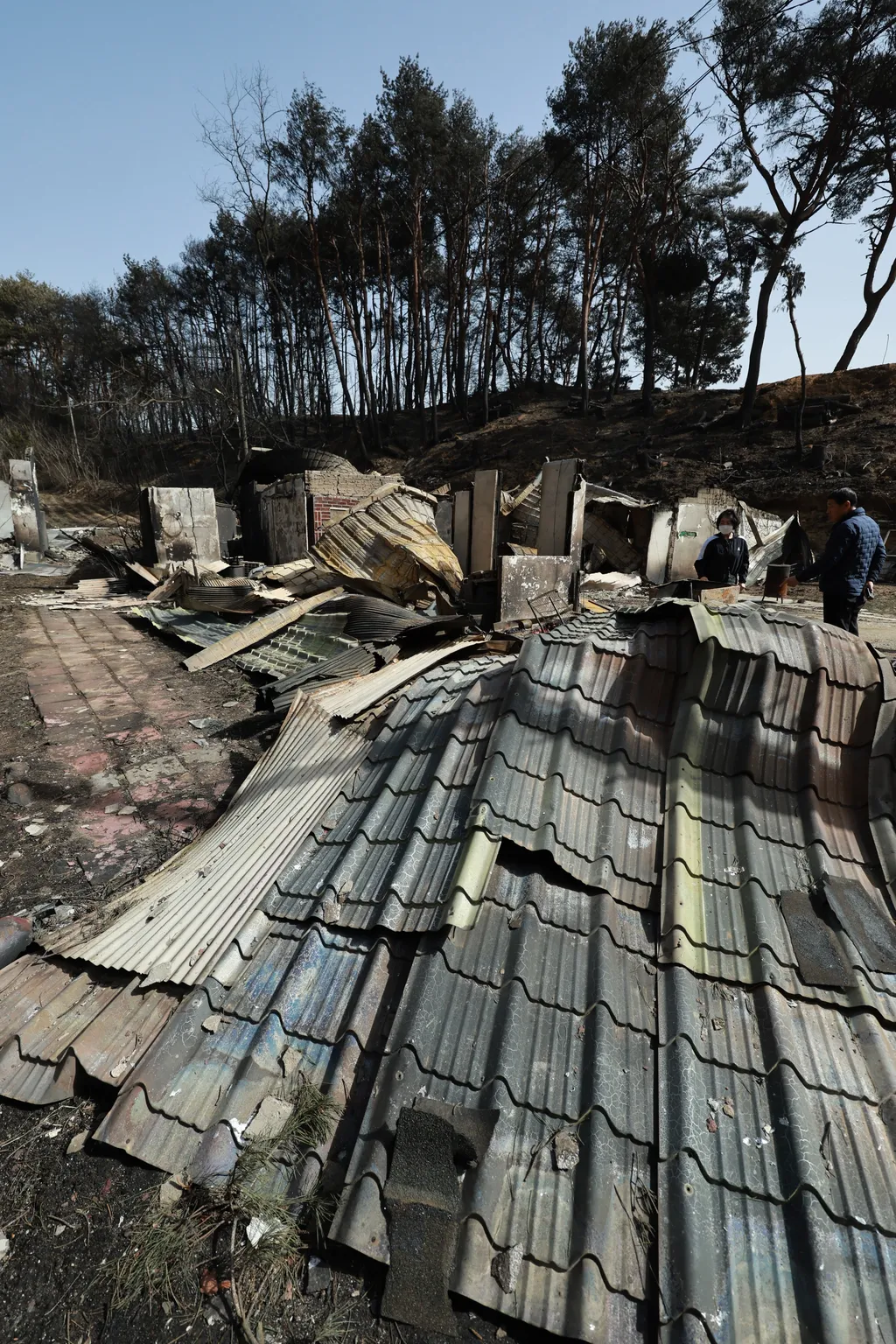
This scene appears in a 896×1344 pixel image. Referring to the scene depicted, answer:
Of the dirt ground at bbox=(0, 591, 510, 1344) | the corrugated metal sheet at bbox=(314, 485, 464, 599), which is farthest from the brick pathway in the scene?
the corrugated metal sheet at bbox=(314, 485, 464, 599)

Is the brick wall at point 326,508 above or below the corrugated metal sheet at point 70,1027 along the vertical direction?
above

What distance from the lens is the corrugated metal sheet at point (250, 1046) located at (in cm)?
173

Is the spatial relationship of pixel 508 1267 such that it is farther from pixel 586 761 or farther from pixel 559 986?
pixel 586 761

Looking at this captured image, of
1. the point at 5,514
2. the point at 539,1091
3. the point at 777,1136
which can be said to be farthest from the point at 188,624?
the point at 5,514

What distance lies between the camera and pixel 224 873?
107 inches

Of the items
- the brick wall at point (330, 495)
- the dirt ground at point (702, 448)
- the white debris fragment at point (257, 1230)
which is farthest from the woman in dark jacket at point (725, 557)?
the dirt ground at point (702, 448)

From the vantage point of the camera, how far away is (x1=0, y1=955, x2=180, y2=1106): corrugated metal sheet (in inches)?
77.0

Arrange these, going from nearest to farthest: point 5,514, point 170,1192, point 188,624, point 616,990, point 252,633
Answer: point 170,1192
point 616,990
point 252,633
point 188,624
point 5,514

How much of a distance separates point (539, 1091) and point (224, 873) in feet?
5.35

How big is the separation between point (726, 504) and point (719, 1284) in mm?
12270

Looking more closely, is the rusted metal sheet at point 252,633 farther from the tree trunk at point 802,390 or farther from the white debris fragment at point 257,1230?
the tree trunk at point 802,390

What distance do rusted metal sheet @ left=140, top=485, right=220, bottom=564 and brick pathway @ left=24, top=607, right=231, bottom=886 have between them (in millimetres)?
3636

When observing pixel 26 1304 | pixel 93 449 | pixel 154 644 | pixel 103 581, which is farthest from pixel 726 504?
pixel 93 449

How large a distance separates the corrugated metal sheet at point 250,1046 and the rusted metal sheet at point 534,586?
5628mm
